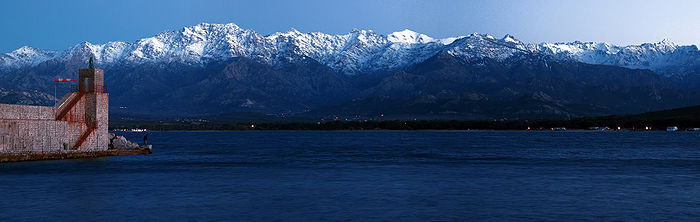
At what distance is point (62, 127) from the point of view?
2800 inches

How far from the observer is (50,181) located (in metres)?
Answer: 53.2

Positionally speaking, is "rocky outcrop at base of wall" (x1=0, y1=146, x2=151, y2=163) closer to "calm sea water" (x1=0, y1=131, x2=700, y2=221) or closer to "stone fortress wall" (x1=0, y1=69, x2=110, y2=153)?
"stone fortress wall" (x1=0, y1=69, x2=110, y2=153)

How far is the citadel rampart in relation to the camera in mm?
65062

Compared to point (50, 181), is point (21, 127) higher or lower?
higher

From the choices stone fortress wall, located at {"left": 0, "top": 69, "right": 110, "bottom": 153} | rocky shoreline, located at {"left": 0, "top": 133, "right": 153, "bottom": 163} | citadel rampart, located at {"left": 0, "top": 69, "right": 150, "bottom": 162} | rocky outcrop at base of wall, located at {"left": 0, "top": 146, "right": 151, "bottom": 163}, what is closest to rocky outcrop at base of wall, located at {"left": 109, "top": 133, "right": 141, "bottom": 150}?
rocky shoreline, located at {"left": 0, "top": 133, "right": 153, "bottom": 163}

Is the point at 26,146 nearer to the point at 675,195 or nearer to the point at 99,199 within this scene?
the point at 99,199

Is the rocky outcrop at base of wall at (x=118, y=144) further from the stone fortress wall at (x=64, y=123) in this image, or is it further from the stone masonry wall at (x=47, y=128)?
the stone masonry wall at (x=47, y=128)

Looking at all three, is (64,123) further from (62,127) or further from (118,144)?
(118,144)

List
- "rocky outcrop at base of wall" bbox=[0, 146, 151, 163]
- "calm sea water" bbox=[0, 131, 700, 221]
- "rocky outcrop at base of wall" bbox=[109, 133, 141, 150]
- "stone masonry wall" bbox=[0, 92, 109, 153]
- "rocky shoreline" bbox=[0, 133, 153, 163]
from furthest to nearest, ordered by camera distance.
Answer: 1. "rocky outcrop at base of wall" bbox=[109, 133, 141, 150]
2. "rocky shoreline" bbox=[0, 133, 153, 163]
3. "rocky outcrop at base of wall" bbox=[0, 146, 151, 163]
4. "stone masonry wall" bbox=[0, 92, 109, 153]
5. "calm sea water" bbox=[0, 131, 700, 221]

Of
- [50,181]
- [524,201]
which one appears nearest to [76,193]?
[50,181]

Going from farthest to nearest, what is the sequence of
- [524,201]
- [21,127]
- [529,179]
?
1. [21,127]
2. [529,179]
3. [524,201]

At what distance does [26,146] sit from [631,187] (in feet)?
166

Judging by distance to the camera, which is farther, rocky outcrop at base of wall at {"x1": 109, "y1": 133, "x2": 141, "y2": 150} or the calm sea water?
rocky outcrop at base of wall at {"x1": 109, "y1": 133, "x2": 141, "y2": 150}

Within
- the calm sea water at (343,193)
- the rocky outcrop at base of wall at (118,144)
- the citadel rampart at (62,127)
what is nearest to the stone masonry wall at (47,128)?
the citadel rampart at (62,127)
